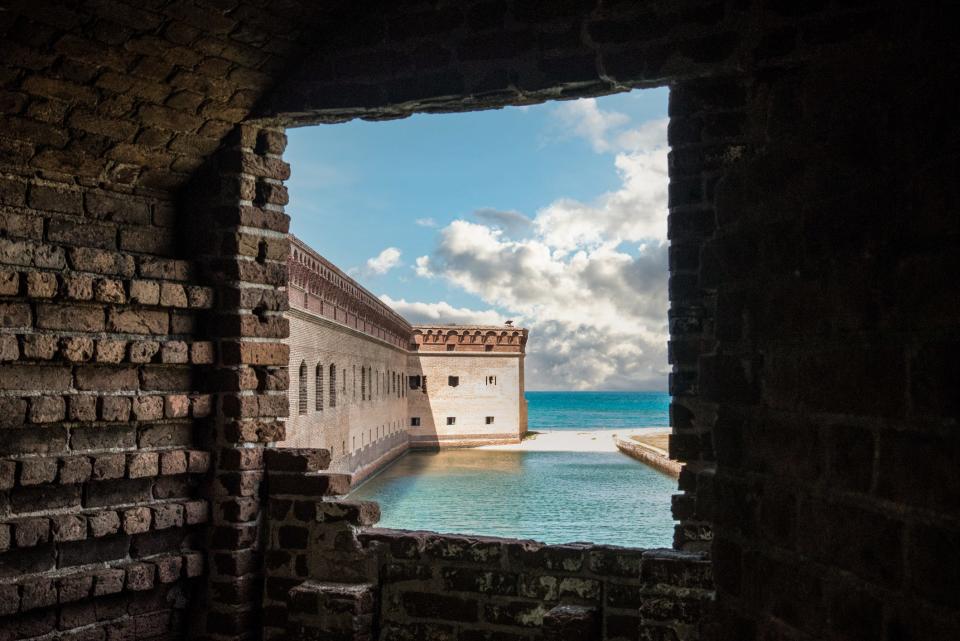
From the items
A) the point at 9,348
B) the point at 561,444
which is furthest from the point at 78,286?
the point at 561,444

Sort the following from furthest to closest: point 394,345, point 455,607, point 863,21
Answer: point 394,345
point 455,607
point 863,21

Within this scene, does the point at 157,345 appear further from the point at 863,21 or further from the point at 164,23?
the point at 863,21

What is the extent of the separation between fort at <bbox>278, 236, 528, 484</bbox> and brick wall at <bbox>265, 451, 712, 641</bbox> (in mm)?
10145

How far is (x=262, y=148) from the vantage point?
17.2 ft

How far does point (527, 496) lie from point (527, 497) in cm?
20

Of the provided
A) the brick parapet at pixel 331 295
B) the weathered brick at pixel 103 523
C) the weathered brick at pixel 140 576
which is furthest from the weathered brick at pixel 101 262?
the brick parapet at pixel 331 295

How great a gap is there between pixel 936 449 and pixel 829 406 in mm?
247

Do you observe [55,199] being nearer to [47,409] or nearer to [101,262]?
[101,262]

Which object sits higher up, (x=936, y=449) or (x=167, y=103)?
(x=167, y=103)

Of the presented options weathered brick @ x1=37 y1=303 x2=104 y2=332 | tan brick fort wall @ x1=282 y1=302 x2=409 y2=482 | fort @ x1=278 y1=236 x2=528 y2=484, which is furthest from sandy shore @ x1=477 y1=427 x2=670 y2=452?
weathered brick @ x1=37 y1=303 x2=104 y2=332

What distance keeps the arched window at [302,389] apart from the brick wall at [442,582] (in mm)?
13514

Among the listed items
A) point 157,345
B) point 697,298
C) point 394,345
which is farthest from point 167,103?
point 394,345

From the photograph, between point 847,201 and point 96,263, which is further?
A: point 96,263

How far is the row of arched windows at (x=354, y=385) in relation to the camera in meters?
18.8
